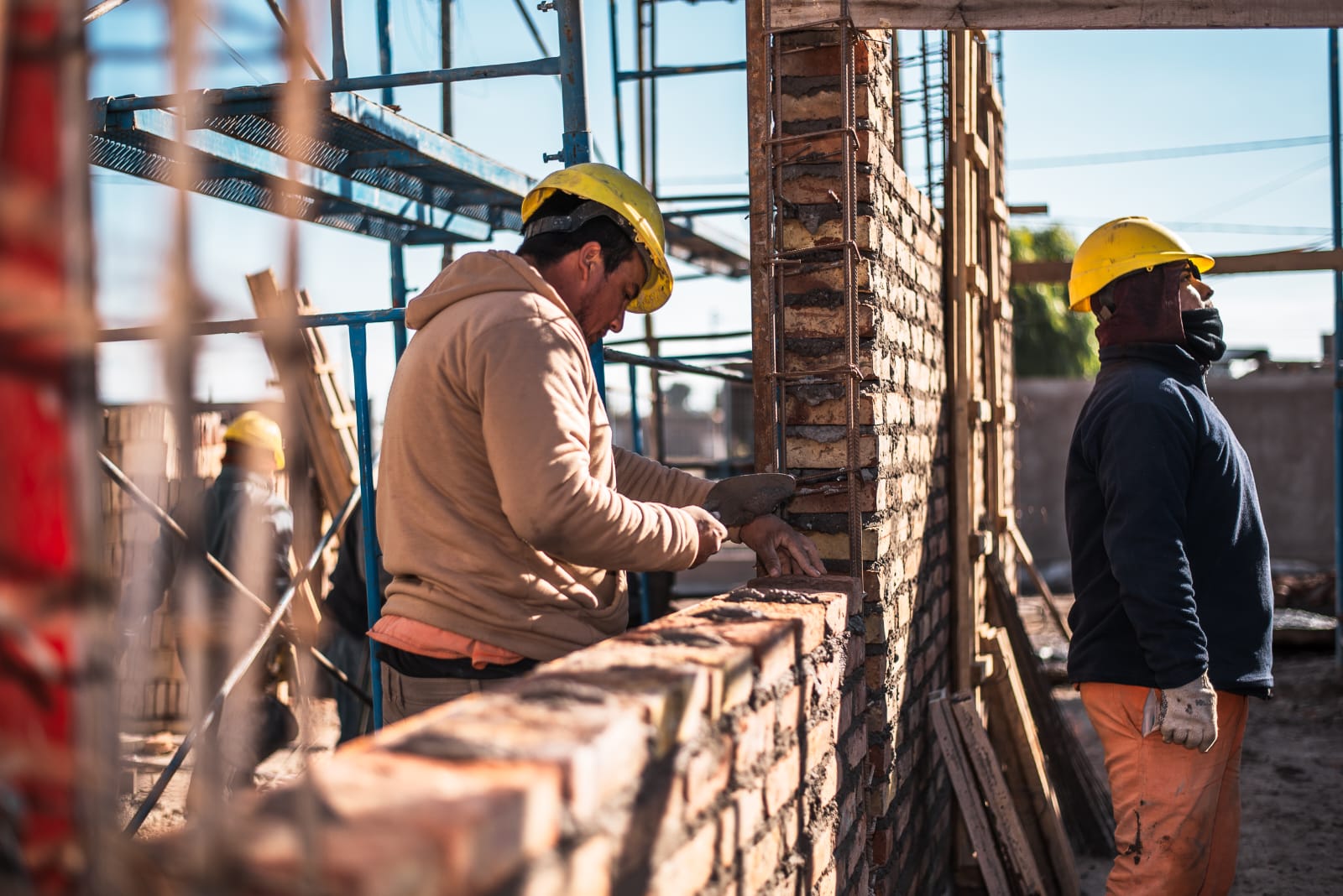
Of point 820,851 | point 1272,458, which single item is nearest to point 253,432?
point 820,851

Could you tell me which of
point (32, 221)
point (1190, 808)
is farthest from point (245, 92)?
point (1190, 808)

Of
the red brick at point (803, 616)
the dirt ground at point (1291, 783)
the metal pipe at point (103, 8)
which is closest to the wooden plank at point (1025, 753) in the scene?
the dirt ground at point (1291, 783)

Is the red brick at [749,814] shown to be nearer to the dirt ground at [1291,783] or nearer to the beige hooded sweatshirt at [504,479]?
the beige hooded sweatshirt at [504,479]

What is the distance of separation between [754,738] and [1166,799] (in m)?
1.51

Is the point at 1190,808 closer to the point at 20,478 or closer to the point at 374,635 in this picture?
the point at 374,635

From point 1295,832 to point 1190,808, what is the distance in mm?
2624

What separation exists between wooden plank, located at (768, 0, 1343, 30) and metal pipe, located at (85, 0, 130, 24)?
1.97m

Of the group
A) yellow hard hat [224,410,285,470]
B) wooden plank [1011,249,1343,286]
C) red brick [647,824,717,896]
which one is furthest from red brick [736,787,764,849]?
wooden plank [1011,249,1343,286]

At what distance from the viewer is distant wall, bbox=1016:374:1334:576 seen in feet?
50.2

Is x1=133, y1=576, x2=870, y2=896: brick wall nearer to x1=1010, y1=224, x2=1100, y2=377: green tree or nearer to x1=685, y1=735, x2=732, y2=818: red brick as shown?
x1=685, y1=735, x2=732, y2=818: red brick

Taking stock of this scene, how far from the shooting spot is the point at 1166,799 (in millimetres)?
2768

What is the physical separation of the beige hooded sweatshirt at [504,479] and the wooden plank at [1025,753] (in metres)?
2.47

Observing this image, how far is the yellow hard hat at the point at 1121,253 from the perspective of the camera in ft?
10.1

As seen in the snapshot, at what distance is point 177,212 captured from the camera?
0.75m
